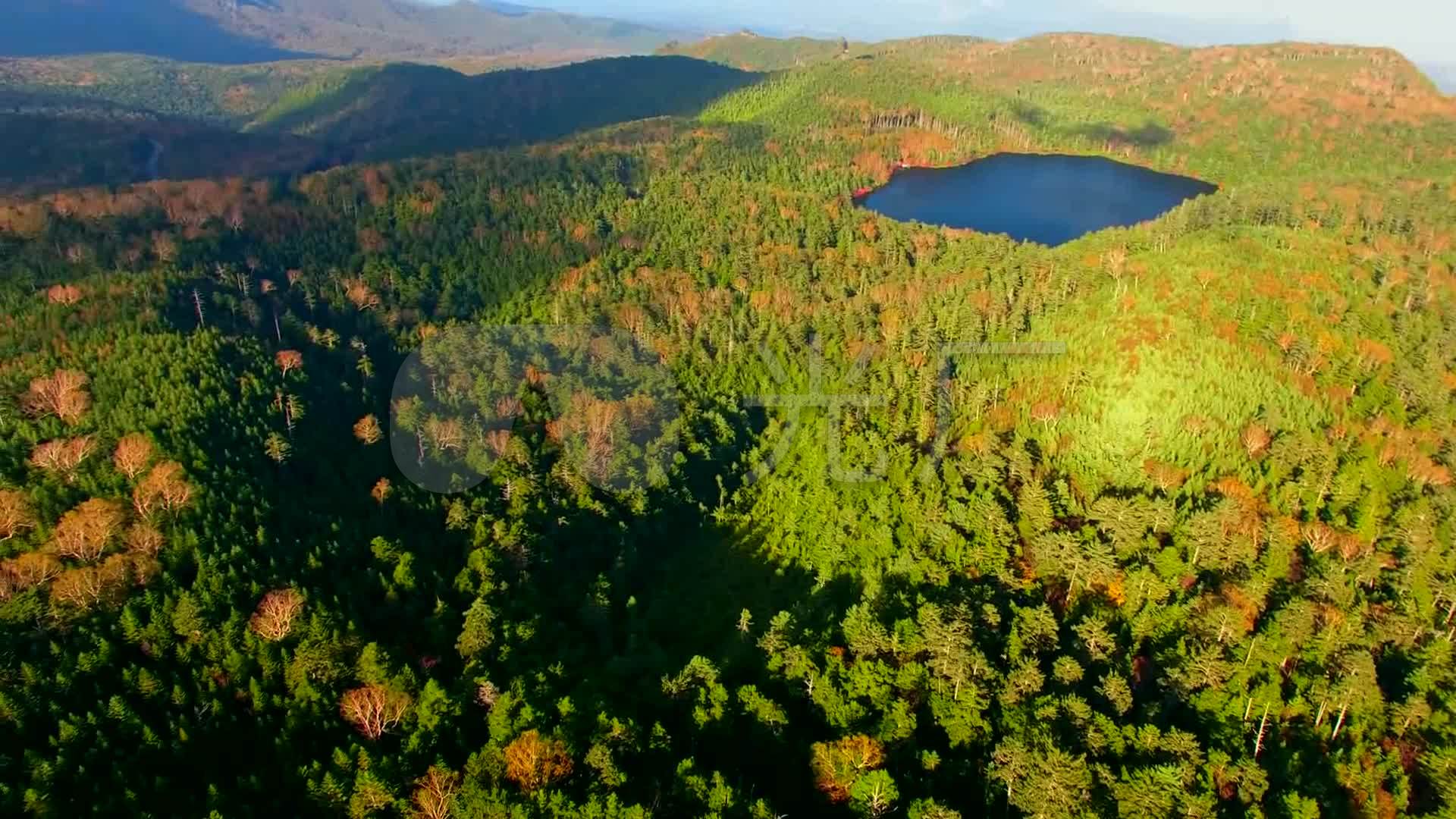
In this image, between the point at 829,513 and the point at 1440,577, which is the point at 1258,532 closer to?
the point at 1440,577

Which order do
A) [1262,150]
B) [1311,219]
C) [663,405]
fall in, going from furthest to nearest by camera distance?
[1262,150] → [1311,219] → [663,405]

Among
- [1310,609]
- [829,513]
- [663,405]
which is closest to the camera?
[1310,609]

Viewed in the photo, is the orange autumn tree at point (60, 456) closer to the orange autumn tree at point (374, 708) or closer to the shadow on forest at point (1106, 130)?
the orange autumn tree at point (374, 708)

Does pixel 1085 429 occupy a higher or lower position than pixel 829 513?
higher

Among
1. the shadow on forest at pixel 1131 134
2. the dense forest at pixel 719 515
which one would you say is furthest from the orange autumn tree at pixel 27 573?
the shadow on forest at pixel 1131 134

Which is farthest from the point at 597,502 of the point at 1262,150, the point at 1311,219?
the point at 1262,150

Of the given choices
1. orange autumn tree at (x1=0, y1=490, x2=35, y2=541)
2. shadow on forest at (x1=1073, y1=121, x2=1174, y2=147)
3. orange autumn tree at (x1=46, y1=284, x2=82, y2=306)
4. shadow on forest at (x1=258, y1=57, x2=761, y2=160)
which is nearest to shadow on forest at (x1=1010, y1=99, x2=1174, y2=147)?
shadow on forest at (x1=1073, y1=121, x2=1174, y2=147)

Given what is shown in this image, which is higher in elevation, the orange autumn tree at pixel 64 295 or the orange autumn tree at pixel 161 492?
the orange autumn tree at pixel 64 295
